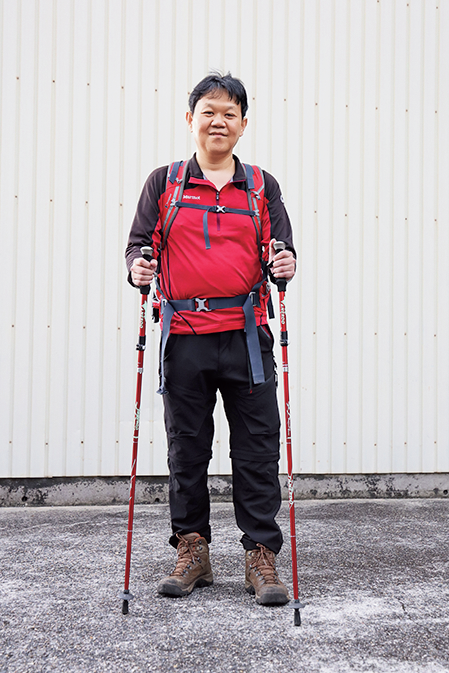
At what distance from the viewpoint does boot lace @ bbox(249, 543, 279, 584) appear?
2139 mm

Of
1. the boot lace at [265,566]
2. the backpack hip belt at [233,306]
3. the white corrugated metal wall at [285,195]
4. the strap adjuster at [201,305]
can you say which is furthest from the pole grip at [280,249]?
the white corrugated metal wall at [285,195]

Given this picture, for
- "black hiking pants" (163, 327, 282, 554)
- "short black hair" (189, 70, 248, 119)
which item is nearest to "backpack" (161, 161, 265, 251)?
"short black hair" (189, 70, 248, 119)

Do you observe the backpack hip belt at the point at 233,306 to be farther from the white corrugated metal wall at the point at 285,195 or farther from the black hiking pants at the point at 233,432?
the white corrugated metal wall at the point at 285,195

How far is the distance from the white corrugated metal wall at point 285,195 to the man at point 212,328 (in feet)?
5.10

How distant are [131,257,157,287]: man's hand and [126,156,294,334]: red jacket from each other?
0.12m

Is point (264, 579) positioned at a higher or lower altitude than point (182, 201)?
lower

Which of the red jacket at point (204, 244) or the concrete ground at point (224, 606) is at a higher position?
the red jacket at point (204, 244)

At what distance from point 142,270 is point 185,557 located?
120 cm

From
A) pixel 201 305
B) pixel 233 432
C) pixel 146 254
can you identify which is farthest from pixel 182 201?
pixel 233 432

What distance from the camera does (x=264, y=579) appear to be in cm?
213

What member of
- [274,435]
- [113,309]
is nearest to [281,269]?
[274,435]

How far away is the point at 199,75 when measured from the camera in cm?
391

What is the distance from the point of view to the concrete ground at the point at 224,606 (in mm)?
1706

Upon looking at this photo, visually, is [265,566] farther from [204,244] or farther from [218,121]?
[218,121]
